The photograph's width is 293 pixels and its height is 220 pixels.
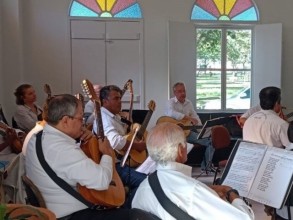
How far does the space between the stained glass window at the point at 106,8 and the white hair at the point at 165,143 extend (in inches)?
223

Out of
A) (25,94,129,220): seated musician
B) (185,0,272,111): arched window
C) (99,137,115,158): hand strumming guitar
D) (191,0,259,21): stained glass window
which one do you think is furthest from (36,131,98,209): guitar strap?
(191,0,259,21): stained glass window

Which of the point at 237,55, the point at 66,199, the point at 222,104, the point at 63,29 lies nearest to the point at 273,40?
the point at 237,55

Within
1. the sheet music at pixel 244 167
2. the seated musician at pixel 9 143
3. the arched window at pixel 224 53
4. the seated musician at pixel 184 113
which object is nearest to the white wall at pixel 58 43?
the arched window at pixel 224 53

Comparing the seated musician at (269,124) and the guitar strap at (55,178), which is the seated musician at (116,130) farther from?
the guitar strap at (55,178)

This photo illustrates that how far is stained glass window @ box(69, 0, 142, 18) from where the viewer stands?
7.13 m

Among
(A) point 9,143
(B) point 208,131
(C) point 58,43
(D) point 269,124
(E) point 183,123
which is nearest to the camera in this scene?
(D) point 269,124

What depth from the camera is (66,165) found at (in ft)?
6.84

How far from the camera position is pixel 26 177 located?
2.20m

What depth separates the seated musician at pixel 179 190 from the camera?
1569 millimetres

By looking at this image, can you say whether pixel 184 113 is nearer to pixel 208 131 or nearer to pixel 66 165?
pixel 208 131

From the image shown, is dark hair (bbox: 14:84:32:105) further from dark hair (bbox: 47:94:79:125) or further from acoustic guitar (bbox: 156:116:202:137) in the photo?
dark hair (bbox: 47:94:79:125)

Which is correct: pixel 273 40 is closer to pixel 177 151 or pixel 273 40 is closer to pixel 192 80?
pixel 192 80

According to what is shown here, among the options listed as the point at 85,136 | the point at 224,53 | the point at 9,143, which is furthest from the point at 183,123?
the point at 85,136

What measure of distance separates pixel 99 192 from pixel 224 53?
5.81 meters
